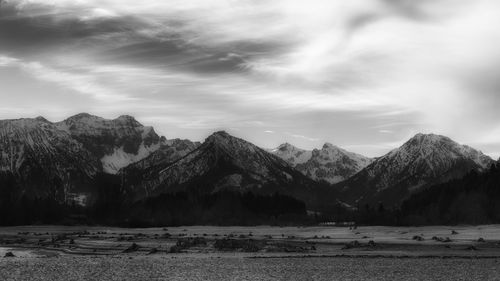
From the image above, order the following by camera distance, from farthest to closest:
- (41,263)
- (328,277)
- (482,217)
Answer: (482,217) < (41,263) < (328,277)

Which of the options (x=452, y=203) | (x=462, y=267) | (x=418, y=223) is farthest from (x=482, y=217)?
(x=462, y=267)

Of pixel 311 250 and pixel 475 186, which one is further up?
pixel 475 186

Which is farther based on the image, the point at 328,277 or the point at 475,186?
the point at 475,186

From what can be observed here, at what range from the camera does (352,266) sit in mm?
56250

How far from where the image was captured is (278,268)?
2200 inches

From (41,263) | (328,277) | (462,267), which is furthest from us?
(41,263)

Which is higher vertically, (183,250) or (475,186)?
(475,186)

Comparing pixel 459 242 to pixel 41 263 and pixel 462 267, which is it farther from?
pixel 41 263

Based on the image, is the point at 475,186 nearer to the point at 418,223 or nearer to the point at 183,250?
the point at 418,223

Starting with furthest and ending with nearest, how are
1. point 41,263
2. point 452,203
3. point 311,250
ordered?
point 452,203
point 311,250
point 41,263

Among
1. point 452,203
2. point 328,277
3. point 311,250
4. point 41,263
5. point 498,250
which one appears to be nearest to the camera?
point 328,277

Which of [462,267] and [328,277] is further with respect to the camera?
[462,267]

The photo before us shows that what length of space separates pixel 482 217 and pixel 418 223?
1530cm

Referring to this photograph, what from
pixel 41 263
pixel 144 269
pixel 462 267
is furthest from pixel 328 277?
pixel 41 263
